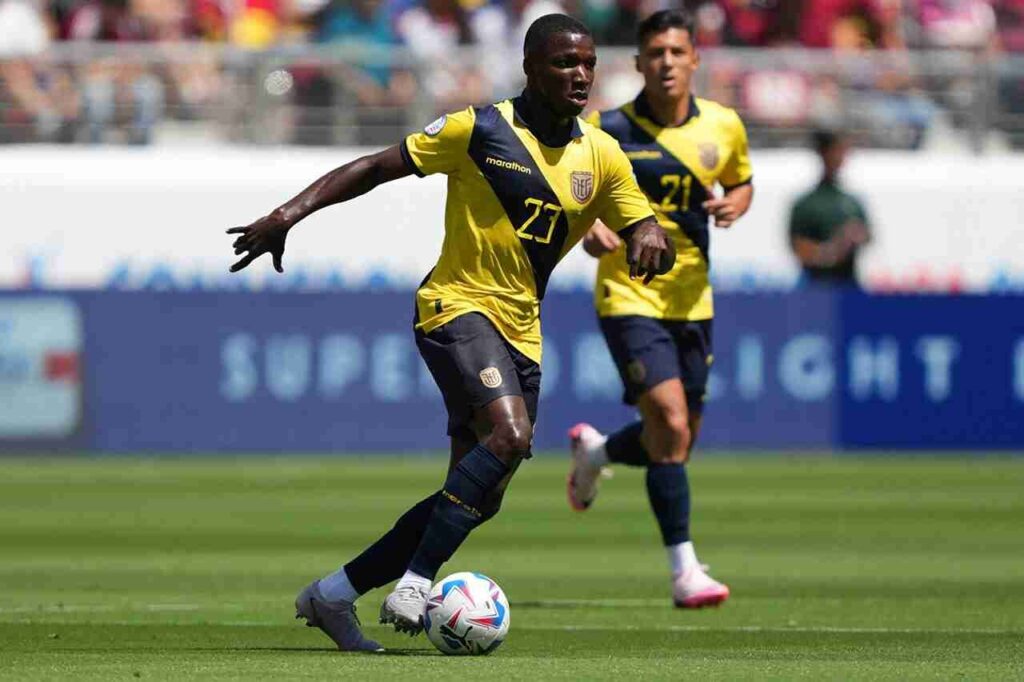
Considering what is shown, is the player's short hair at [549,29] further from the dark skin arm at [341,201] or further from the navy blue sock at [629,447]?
the navy blue sock at [629,447]

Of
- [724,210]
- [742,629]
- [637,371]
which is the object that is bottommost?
[742,629]

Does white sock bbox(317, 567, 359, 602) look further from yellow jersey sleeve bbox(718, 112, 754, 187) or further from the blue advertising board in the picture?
the blue advertising board

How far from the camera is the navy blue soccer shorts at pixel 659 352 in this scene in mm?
10914

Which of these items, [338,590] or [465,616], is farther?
[338,590]

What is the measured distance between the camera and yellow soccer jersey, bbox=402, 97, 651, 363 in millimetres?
8320

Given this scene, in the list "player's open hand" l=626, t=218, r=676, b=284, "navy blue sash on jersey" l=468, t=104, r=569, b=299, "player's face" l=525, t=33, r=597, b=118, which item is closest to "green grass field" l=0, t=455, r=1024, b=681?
"player's open hand" l=626, t=218, r=676, b=284

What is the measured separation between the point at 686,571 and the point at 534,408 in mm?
2263

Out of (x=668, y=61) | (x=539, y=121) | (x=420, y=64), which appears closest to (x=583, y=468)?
(x=668, y=61)

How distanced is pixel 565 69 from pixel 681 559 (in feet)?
10.2

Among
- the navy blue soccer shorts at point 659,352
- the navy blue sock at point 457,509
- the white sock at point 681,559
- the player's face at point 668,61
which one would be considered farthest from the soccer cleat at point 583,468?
the navy blue sock at point 457,509

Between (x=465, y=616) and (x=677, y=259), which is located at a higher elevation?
(x=677, y=259)

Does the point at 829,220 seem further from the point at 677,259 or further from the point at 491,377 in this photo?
the point at 491,377

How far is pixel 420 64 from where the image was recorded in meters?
21.7

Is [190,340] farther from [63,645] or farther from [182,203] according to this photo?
[63,645]
